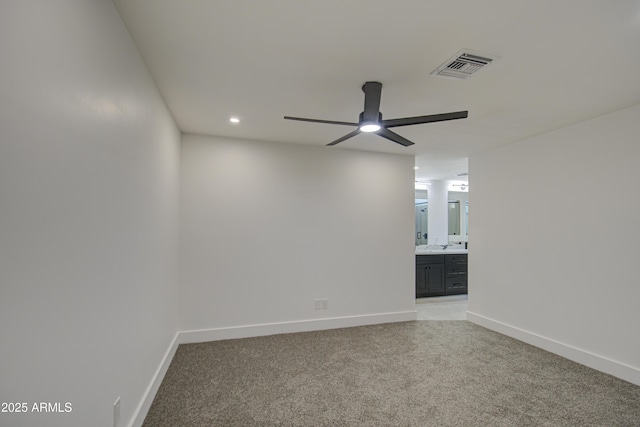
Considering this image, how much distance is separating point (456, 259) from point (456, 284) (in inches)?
20.5

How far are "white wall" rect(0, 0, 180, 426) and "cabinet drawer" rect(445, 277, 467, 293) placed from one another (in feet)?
18.2

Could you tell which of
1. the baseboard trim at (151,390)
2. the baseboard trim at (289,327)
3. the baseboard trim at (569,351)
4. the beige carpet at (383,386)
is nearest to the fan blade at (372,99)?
the beige carpet at (383,386)

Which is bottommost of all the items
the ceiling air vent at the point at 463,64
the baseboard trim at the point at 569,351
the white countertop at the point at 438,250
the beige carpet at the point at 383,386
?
the beige carpet at the point at 383,386

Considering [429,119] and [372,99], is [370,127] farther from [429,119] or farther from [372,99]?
[429,119]

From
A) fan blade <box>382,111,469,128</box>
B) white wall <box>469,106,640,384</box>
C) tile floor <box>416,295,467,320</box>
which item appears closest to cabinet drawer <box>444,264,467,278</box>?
tile floor <box>416,295,467,320</box>

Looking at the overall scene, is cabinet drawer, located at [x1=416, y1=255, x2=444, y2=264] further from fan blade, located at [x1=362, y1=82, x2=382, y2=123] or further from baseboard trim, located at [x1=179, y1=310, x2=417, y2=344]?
fan blade, located at [x1=362, y1=82, x2=382, y2=123]

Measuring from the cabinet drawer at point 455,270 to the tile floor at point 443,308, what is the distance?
445 millimetres

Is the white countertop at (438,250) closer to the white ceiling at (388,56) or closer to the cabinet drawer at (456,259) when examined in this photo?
the cabinet drawer at (456,259)

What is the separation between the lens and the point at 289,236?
390 cm

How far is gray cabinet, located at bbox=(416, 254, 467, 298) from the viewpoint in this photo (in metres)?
5.81

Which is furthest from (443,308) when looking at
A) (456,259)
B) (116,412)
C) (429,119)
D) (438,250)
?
(116,412)

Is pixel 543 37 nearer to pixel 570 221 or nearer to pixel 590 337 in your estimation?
pixel 570 221

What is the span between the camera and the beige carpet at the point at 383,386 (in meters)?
2.12

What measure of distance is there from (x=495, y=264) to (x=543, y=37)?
3.11 metres
